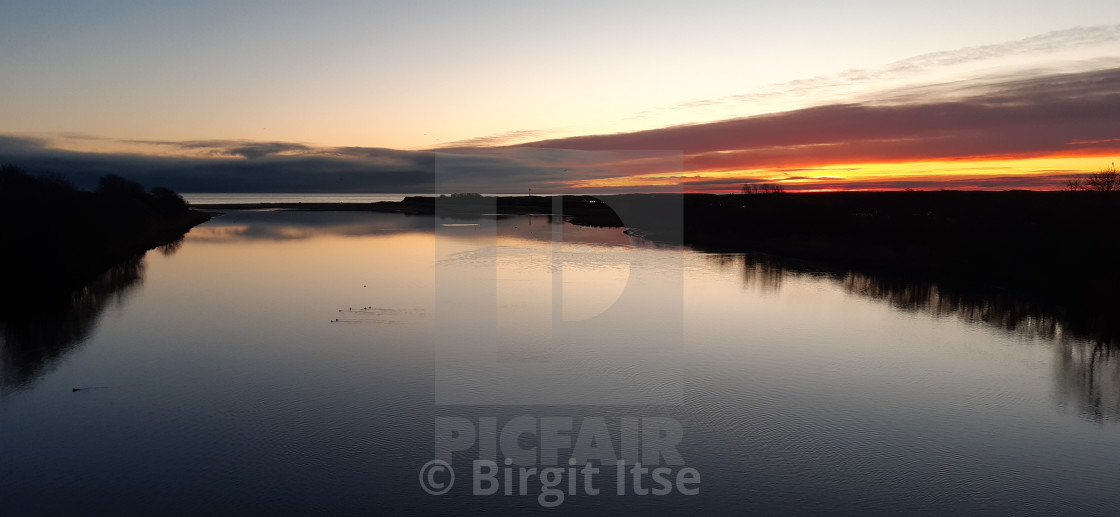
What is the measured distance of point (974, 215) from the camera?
29.2 metres

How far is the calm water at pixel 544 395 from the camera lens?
23.4 ft

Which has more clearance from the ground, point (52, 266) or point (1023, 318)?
point (52, 266)

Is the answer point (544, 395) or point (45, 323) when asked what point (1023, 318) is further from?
point (45, 323)

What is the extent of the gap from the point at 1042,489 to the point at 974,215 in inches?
996

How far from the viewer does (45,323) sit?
15.6 m

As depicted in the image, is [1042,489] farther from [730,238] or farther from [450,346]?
[730,238]

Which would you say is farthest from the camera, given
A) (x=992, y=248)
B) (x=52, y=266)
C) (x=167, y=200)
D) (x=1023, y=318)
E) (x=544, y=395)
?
(x=167, y=200)

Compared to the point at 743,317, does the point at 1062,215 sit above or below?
above

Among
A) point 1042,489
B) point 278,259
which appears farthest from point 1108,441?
point 278,259

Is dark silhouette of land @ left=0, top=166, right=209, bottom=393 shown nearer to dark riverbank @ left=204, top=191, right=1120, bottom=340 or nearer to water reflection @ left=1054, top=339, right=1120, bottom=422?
water reflection @ left=1054, top=339, right=1120, bottom=422

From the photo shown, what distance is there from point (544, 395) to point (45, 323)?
12257mm

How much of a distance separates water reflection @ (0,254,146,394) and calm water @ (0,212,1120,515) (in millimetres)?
97

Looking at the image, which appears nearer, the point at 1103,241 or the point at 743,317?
the point at 743,317

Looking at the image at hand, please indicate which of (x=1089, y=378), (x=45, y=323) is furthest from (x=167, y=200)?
(x=1089, y=378)
